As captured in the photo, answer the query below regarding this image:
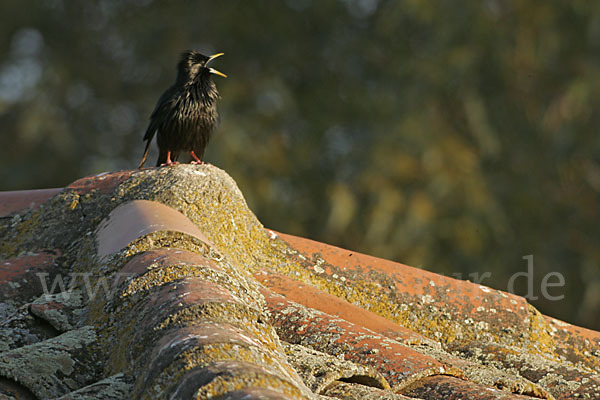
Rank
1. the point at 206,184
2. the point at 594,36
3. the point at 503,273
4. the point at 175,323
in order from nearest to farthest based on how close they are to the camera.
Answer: the point at 175,323 < the point at 206,184 < the point at 503,273 < the point at 594,36

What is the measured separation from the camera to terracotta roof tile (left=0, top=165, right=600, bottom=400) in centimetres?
150

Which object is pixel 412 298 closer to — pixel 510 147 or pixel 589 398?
pixel 589 398

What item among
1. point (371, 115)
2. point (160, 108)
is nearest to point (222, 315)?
point (160, 108)

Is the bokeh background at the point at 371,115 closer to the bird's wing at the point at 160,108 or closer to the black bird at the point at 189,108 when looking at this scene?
the bird's wing at the point at 160,108

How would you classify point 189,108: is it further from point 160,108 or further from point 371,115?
point 371,115

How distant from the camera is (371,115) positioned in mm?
15805

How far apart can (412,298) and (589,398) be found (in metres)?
0.84

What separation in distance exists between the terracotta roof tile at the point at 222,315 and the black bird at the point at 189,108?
1125 millimetres

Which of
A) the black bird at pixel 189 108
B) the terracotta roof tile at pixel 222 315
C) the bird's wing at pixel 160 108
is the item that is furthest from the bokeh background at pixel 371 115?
the terracotta roof tile at pixel 222 315

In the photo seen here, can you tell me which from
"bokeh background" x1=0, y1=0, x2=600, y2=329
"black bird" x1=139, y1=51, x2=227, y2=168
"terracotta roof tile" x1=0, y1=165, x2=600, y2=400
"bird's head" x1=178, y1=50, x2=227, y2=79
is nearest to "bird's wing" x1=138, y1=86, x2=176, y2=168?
"black bird" x1=139, y1=51, x2=227, y2=168

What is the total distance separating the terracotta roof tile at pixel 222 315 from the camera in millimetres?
1504

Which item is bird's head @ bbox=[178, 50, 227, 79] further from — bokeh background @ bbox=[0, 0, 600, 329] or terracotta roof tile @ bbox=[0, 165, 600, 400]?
bokeh background @ bbox=[0, 0, 600, 329]

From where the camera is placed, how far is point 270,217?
14.3 meters

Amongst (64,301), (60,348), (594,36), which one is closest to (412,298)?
(64,301)
